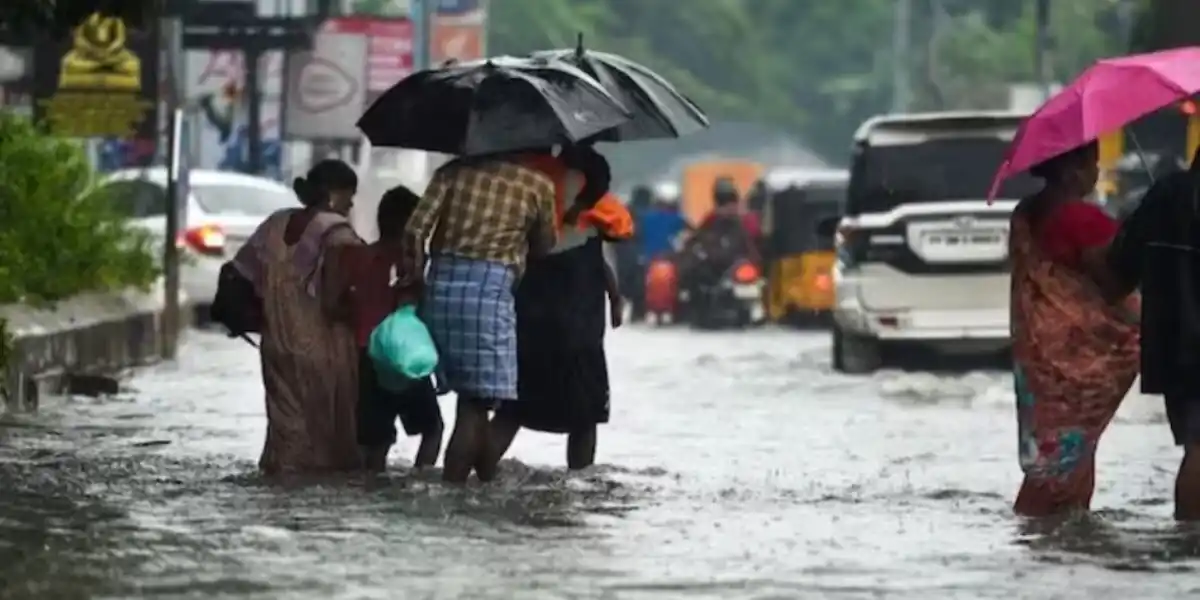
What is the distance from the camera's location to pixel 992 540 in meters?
11.0

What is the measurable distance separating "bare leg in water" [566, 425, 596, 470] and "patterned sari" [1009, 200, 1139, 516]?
237 centimetres

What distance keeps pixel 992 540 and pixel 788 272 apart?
25587 mm

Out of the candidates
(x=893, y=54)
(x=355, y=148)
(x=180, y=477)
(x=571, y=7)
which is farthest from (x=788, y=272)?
(x=893, y=54)

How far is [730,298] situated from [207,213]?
7.28 meters

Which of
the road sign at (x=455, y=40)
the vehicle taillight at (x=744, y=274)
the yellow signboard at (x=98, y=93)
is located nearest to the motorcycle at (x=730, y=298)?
the vehicle taillight at (x=744, y=274)

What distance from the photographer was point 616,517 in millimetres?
11695

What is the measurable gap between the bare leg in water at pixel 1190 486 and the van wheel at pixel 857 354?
40.9ft

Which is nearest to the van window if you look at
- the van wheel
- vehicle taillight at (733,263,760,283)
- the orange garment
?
the van wheel

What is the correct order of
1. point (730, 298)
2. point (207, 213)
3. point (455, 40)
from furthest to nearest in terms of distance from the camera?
point (455, 40)
point (730, 298)
point (207, 213)

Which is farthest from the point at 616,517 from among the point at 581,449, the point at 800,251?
the point at 800,251

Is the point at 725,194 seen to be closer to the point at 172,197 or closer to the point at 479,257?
the point at 172,197

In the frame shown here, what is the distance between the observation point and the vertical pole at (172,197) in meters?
23.8

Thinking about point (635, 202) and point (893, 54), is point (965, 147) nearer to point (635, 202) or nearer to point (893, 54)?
point (635, 202)

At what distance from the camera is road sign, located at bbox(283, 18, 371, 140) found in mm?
39219
